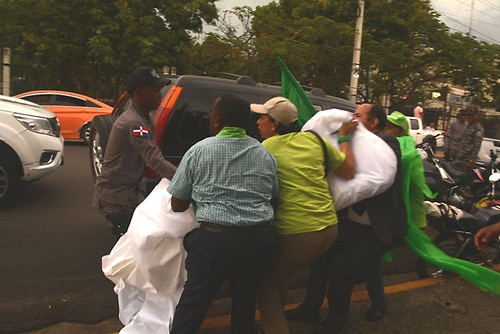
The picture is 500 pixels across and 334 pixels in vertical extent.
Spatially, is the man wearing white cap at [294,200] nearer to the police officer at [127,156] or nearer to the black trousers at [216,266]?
the black trousers at [216,266]

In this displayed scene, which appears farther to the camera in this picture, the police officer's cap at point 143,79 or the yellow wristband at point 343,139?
the police officer's cap at point 143,79

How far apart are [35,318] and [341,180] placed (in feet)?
7.92

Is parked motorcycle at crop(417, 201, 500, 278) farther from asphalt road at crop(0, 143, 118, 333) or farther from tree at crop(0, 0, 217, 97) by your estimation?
tree at crop(0, 0, 217, 97)

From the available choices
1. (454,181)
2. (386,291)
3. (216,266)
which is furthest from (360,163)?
(454,181)

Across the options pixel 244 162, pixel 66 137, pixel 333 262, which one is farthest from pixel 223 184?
pixel 66 137

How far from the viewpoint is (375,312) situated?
360 centimetres

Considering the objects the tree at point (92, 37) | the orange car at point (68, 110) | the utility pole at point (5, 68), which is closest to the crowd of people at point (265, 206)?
the orange car at point (68, 110)

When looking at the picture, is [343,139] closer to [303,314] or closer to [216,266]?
[216,266]

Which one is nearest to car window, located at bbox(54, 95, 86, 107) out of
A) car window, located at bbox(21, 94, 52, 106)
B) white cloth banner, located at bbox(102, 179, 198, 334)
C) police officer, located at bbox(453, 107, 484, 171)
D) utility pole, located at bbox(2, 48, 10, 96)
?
car window, located at bbox(21, 94, 52, 106)

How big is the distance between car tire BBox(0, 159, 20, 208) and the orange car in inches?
243

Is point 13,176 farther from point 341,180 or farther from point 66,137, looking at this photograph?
point 66,137

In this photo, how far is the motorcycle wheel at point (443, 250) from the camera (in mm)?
4605

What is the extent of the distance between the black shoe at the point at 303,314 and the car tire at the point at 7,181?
4072 mm

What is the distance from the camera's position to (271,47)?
1584cm
